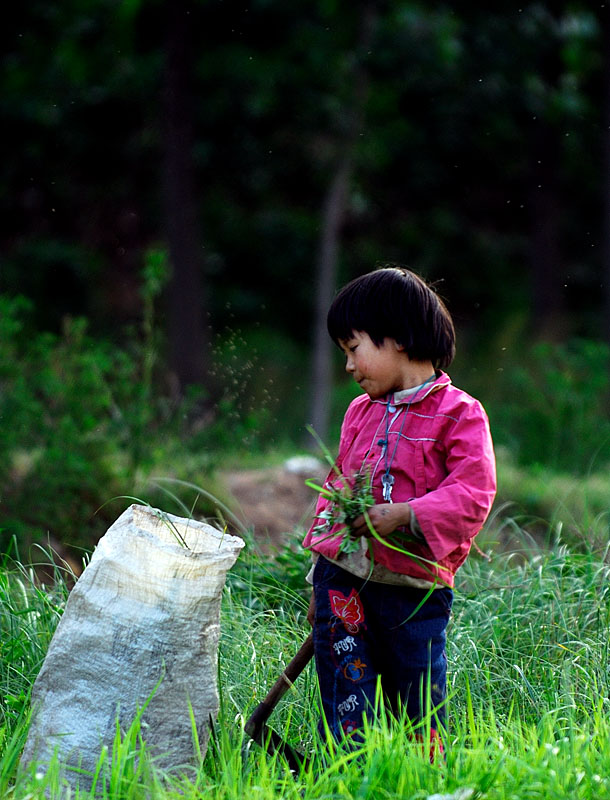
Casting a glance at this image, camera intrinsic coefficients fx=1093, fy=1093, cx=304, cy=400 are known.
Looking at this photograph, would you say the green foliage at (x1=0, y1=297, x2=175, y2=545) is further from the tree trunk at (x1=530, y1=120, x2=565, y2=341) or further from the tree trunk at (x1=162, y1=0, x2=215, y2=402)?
the tree trunk at (x1=530, y1=120, x2=565, y2=341)

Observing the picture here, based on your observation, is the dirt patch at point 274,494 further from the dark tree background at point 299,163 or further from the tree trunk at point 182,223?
the tree trunk at point 182,223

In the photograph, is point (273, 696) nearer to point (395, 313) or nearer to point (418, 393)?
point (418, 393)

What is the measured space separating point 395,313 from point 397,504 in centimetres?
49

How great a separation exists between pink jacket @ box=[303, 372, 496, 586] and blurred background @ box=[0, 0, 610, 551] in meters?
0.51

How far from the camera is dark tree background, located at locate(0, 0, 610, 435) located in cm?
1013

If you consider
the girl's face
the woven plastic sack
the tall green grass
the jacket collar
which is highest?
the girl's face

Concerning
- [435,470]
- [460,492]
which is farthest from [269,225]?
[460,492]

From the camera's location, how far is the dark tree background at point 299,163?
33.2 ft

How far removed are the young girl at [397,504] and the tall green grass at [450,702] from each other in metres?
0.13

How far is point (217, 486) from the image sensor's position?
5719 millimetres

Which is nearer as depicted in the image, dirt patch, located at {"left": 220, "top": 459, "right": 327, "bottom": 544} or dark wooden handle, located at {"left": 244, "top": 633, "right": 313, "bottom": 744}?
dark wooden handle, located at {"left": 244, "top": 633, "right": 313, "bottom": 744}

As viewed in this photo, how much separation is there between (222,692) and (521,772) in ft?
2.88

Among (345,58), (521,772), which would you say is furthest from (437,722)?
(345,58)

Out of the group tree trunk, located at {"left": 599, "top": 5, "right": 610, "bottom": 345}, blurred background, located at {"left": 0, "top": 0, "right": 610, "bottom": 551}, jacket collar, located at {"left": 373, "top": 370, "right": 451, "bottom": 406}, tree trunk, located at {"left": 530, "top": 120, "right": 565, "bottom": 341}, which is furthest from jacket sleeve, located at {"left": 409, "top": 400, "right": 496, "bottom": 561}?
tree trunk, located at {"left": 530, "top": 120, "right": 565, "bottom": 341}
